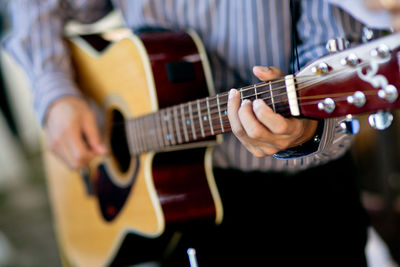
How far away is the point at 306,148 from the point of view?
480mm

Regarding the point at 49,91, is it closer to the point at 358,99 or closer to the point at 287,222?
the point at 287,222

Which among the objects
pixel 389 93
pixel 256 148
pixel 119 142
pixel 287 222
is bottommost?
pixel 287 222

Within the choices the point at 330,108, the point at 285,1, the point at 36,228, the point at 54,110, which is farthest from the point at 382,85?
the point at 36,228

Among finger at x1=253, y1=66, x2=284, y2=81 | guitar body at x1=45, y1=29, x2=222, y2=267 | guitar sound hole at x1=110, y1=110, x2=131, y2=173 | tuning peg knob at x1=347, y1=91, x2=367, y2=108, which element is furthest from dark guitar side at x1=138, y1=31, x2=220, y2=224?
tuning peg knob at x1=347, y1=91, x2=367, y2=108

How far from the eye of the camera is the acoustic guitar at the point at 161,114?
39 cm

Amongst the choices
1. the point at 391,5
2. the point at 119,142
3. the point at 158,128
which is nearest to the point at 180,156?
the point at 158,128

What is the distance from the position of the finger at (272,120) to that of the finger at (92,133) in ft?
1.72

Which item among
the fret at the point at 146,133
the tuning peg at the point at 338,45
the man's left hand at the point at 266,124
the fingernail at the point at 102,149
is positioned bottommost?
the fingernail at the point at 102,149

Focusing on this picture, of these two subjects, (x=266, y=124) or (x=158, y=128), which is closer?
(x=266, y=124)

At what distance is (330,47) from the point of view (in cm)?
40

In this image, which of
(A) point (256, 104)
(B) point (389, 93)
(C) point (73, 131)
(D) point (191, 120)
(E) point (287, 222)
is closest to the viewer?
(B) point (389, 93)

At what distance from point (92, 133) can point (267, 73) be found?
0.55m

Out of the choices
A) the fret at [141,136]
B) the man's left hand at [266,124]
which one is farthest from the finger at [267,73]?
the fret at [141,136]

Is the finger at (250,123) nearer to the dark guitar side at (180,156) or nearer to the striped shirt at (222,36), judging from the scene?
the striped shirt at (222,36)
